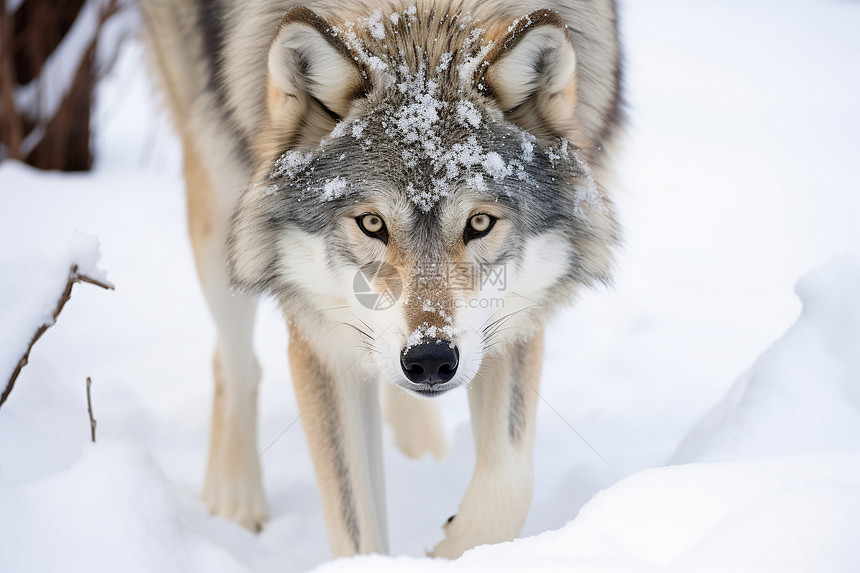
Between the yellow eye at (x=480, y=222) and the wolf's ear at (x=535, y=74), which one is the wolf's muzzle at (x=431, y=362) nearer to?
the yellow eye at (x=480, y=222)

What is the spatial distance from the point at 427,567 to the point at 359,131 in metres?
1.07

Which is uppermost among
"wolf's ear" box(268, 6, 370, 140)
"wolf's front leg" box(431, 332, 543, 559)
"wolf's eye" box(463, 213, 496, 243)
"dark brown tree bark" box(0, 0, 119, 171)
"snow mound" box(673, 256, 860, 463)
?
"wolf's ear" box(268, 6, 370, 140)

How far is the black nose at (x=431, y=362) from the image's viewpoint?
5.78ft

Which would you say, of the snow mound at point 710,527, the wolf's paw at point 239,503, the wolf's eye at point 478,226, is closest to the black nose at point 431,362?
the wolf's eye at point 478,226

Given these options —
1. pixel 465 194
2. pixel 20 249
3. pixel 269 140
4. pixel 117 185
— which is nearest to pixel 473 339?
pixel 465 194

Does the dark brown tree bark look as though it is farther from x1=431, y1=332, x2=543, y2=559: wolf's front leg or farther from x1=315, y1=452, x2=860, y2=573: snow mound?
x1=315, y1=452, x2=860, y2=573: snow mound

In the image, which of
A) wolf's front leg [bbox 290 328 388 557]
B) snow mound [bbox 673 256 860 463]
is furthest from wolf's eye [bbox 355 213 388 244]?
snow mound [bbox 673 256 860 463]

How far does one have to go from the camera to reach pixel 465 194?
1.90m

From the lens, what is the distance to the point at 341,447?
7.52ft

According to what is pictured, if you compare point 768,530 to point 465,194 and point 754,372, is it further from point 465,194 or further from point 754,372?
point 754,372

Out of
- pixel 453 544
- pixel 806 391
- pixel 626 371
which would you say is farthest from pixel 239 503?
pixel 806 391

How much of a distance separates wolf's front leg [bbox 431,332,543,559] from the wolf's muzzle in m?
0.50

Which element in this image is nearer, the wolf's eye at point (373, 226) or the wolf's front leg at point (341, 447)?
the wolf's eye at point (373, 226)

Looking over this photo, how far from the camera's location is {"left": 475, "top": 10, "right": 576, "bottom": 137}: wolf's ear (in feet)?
6.09
